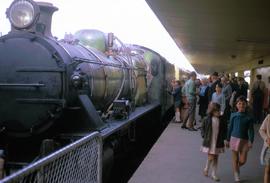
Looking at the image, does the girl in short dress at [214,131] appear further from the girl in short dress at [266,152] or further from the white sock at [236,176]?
the girl in short dress at [266,152]

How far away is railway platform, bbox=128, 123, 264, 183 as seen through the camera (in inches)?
280

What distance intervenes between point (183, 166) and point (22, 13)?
167 inches

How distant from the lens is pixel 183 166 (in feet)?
26.6

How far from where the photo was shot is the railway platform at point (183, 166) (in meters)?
7.11

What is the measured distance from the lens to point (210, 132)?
6.95 metres

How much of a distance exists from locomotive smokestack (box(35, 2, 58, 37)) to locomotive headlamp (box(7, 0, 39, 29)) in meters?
0.21

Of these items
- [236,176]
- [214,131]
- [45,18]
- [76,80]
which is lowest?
[236,176]

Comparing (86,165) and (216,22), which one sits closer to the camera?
(86,165)

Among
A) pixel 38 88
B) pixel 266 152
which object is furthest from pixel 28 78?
pixel 266 152

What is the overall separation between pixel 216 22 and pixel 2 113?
9.87m

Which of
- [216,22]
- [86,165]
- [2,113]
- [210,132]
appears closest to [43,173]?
[86,165]

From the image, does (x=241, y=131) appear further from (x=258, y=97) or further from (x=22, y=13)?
(x=258, y=97)

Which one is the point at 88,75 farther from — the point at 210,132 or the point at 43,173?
the point at 43,173

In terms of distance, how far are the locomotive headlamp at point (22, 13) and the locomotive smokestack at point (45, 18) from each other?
0.21m
